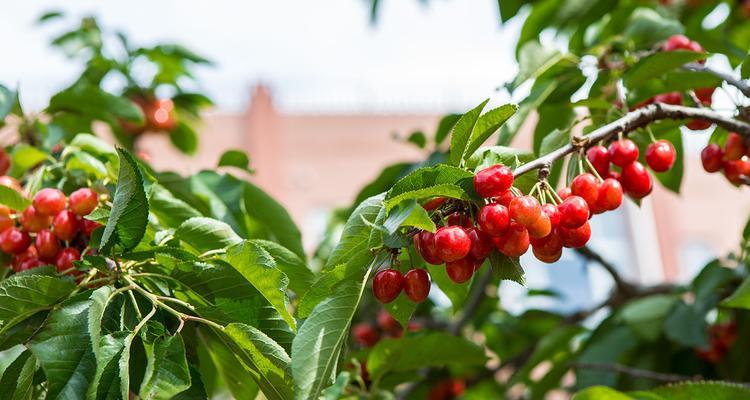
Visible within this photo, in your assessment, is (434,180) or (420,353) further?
(420,353)

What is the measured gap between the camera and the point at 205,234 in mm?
1403

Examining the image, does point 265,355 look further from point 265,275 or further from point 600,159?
point 600,159

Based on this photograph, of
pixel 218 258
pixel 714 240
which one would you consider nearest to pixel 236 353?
pixel 218 258

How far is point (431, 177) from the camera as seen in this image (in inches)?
46.0

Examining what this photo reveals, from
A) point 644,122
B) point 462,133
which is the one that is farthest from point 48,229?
point 644,122

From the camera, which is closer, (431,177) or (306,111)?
(431,177)

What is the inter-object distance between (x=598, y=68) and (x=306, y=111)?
1461 centimetres

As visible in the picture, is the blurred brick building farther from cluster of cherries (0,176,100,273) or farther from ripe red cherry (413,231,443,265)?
ripe red cherry (413,231,443,265)

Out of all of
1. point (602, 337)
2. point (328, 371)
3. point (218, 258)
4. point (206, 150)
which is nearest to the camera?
point (328, 371)

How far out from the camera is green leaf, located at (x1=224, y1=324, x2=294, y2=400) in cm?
122

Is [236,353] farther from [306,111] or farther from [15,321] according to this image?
[306,111]

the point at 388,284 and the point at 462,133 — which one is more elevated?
the point at 462,133

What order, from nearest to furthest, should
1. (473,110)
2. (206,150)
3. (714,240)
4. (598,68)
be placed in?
(473,110)
(598,68)
(206,150)
(714,240)

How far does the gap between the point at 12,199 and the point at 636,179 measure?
1.06 meters
